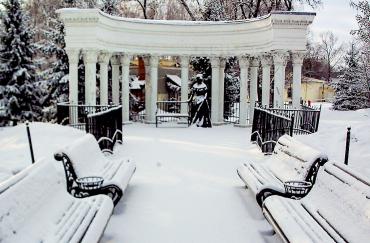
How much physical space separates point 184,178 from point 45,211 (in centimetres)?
473

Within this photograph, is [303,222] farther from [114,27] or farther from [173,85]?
[173,85]

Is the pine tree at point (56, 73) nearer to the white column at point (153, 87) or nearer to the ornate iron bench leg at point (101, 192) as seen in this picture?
the white column at point (153, 87)

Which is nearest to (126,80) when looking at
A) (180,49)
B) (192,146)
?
(180,49)

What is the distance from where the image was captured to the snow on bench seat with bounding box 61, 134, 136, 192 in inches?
247

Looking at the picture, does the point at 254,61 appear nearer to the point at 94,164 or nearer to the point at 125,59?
the point at 125,59

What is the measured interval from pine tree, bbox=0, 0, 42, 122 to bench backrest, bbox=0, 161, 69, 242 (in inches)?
781

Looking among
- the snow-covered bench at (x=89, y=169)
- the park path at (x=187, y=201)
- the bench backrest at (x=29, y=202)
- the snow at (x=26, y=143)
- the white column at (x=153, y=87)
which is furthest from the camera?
the white column at (x=153, y=87)

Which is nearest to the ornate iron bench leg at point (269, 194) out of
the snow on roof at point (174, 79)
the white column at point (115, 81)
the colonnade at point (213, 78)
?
the colonnade at point (213, 78)

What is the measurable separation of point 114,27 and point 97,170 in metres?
13.6

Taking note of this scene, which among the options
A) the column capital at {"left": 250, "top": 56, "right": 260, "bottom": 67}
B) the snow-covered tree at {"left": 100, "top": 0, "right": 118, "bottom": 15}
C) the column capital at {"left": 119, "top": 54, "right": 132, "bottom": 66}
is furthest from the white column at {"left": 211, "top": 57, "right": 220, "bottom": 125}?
the snow-covered tree at {"left": 100, "top": 0, "right": 118, "bottom": 15}

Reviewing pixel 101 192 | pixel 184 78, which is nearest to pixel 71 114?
pixel 184 78

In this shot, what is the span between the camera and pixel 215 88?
21.0 m

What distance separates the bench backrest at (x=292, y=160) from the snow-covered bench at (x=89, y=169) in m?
2.45

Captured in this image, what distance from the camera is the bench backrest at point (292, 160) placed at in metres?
5.96
